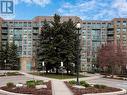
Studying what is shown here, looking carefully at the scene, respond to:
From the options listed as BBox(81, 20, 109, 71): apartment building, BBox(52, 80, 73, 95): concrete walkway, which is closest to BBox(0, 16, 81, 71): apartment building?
BBox(81, 20, 109, 71): apartment building

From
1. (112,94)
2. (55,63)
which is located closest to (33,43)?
(55,63)

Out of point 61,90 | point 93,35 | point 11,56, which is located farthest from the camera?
point 93,35

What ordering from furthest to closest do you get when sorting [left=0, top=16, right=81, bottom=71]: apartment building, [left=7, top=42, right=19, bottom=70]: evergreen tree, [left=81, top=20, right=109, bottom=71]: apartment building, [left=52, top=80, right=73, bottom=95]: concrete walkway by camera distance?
[left=81, top=20, right=109, bottom=71]: apartment building, [left=0, top=16, right=81, bottom=71]: apartment building, [left=7, top=42, right=19, bottom=70]: evergreen tree, [left=52, top=80, right=73, bottom=95]: concrete walkway

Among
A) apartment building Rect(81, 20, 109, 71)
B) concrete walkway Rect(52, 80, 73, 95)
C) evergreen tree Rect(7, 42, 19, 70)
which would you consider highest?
apartment building Rect(81, 20, 109, 71)

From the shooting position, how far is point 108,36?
123 m

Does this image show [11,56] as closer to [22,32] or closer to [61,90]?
[22,32]

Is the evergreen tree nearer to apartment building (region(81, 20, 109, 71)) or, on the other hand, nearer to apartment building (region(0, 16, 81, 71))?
apartment building (region(0, 16, 81, 71))

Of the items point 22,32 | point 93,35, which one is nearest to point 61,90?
point 22,32

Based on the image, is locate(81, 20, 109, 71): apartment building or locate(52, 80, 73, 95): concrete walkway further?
locate(81, 20, 109, 71): apartment building

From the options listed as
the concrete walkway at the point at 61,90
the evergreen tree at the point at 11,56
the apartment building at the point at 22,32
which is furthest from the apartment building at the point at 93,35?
the concrete walkway at the point at 61,90

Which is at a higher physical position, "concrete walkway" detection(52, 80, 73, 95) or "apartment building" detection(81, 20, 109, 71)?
"apartment building" detection(81, 20, 109, 71)

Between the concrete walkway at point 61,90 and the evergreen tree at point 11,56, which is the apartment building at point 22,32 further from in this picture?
the concrete walkway at point 61,90

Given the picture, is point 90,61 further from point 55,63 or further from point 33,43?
point 55,63

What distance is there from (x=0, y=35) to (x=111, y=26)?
41.1 meters
